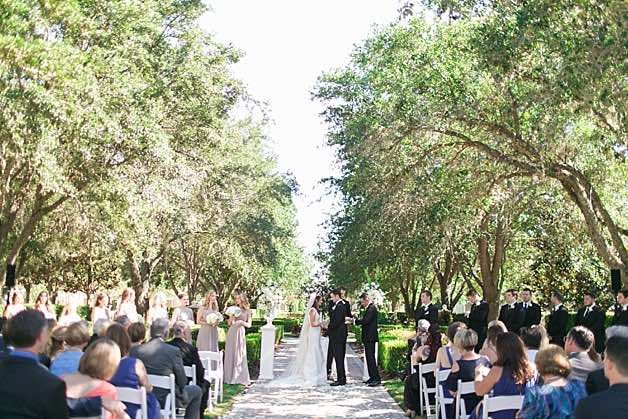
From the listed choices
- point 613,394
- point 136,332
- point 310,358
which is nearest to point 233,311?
point 310,358

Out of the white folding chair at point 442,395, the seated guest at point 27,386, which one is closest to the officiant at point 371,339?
the white folding chair at point 442,395

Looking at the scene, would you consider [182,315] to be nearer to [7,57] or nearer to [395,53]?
[7,57]

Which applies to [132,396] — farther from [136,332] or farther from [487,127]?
[487,127]

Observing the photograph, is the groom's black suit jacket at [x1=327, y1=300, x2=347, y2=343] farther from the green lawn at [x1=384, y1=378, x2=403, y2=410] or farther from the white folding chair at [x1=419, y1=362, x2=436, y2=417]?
the white folding chair at [x1=419, y1=362, x2=436, y2=417]

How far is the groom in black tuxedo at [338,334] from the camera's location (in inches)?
591

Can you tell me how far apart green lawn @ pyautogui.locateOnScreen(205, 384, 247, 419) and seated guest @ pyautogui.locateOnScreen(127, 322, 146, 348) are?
10.7ft

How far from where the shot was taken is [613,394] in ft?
12.2

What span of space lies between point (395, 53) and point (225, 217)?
44.0ft

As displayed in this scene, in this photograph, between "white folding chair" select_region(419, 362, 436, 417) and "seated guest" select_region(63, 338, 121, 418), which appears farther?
"white folding chair" select_region(419, 362, 436, 417)

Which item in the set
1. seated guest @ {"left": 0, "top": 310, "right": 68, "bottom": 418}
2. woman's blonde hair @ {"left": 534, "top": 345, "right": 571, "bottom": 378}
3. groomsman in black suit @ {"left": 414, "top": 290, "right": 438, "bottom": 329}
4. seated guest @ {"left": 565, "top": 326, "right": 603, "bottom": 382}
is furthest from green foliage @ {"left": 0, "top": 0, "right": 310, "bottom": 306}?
woman's blonde hair @ {"left": 534, "top": 345, "right": 571, "bottom": 378}

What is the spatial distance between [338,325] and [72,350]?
9.06 m

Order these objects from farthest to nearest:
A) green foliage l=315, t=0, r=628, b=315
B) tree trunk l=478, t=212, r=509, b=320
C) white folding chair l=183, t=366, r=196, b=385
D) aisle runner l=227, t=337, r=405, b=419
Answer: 1. tree trunk l=478, t=212, r=509, b=320
2. green foliage l=315, t=0, r=628, b=315
3. aisle runner l=227, t=337, r=405, b=419
4. white folding chair l=183, t=366, r=196, b=385

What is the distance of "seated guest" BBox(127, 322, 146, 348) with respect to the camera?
779 centimetres

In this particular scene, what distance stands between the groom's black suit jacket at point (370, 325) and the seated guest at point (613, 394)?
1128 centimetres
